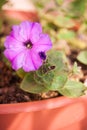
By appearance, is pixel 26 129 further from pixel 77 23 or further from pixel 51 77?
pixel 77 23

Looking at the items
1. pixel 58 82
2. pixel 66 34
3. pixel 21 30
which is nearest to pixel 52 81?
pixel 58 82

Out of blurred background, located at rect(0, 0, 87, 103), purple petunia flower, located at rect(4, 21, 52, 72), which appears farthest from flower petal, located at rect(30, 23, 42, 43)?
blurred background, located at rect(0, 0, 87, 103)

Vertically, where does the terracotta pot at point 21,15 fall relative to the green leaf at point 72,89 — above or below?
above

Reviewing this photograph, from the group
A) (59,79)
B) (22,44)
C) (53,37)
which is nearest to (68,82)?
(59,79)

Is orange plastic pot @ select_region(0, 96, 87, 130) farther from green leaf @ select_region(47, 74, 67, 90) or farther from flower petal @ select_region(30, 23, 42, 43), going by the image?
flower petal @ select_region(30, 23, 42, 43)

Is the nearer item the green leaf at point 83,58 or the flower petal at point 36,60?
the flower petal at point 36,60

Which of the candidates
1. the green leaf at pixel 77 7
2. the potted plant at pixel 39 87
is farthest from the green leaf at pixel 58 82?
the green leaf at pixel 77 7

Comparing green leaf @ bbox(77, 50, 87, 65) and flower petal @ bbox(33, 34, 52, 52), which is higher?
flower petal @ bbox(33, 34, 52, 52)

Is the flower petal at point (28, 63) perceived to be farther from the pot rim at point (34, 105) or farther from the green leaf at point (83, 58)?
the green leaf at point (83, 58)
